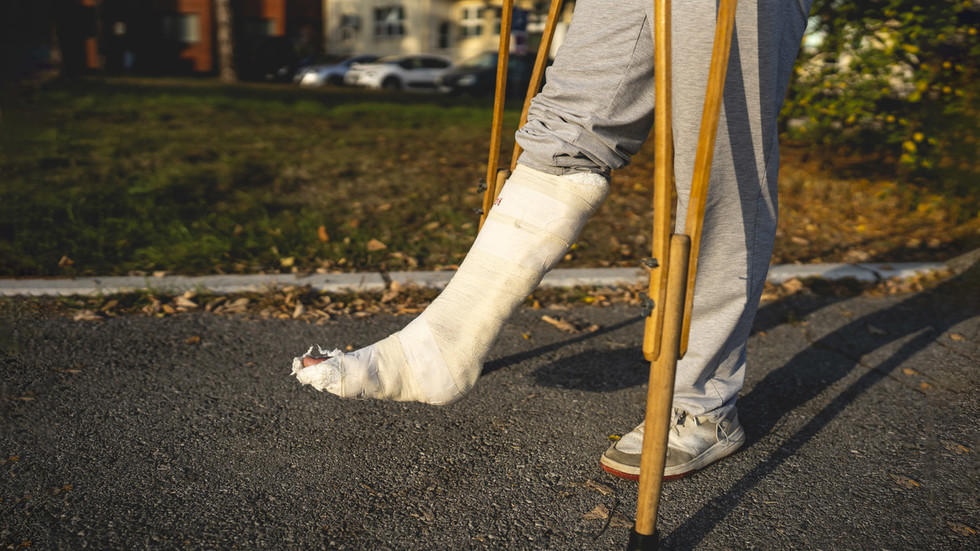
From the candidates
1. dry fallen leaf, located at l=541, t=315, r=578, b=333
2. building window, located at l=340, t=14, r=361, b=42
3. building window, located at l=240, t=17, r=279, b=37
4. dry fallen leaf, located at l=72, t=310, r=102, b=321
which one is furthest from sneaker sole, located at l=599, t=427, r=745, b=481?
building window, located at l=340, t=14, r=361, b=42

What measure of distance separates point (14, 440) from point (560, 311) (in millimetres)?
2253

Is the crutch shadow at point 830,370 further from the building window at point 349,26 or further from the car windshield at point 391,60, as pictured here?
the building window at point 349,26

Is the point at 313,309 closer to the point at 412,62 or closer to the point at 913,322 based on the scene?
the point at 913,322

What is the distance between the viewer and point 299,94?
37.5ft

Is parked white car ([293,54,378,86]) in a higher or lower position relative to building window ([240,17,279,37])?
lower

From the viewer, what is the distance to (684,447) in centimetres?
203

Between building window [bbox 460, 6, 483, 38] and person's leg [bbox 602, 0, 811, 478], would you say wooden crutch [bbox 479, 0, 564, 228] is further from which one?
building window [bbox 460, 6, 483, 38]

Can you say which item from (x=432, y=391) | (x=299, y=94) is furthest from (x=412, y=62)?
(x=432, y=391)

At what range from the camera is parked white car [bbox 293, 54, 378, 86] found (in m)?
24.6

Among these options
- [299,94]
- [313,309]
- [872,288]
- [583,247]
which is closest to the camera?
[313,309]

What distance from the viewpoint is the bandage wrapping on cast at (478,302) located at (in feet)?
5.70

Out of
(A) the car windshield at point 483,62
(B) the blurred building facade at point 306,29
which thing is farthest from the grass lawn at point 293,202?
(B) the blurred building facade at point 306,29

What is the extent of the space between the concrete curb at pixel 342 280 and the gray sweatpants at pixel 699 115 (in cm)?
189

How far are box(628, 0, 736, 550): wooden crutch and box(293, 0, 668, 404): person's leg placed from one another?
263 millimetres
